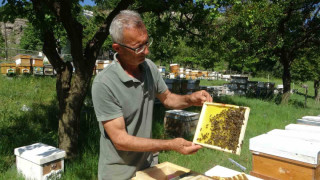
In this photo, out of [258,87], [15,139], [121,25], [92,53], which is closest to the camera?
[121,25]

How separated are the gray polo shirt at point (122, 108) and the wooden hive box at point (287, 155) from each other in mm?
1269

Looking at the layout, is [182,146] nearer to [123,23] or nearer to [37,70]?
[123,23]

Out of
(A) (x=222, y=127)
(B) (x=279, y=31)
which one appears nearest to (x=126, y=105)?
(A) (x=222, y=127)

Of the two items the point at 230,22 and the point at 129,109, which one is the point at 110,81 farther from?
the point at 230,22

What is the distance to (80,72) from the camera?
12.5 feet

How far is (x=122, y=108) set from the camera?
66.1 inches

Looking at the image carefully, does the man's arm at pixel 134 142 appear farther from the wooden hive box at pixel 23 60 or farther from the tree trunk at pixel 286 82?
the tree trunk at pixel 286 82

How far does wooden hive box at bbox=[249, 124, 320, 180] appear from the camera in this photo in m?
2.22

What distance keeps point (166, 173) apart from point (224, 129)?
22.9 inches

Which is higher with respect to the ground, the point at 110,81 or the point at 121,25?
the point at 121,25

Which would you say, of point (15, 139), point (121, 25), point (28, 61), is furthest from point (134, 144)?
point (28, 61)

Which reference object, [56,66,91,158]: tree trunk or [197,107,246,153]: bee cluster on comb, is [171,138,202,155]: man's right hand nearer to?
[197,107,246,153]: bee cluster on comb

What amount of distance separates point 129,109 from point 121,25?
570 millimetres

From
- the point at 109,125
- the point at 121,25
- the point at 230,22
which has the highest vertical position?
the point at 230,22
